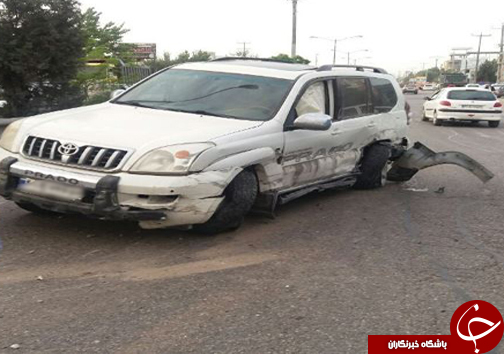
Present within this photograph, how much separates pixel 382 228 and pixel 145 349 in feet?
11.0

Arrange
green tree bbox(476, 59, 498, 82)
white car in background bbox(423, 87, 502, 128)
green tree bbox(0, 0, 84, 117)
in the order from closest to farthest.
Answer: green tree bbox(0, 0, 84, 117) → white car in background bbox(423, 87, 502, 128) → green tree bbox(476, 59, 498, 82)

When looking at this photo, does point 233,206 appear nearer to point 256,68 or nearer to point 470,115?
point 256,68

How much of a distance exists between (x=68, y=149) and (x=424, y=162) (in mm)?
5043

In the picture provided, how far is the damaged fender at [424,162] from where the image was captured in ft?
25.8

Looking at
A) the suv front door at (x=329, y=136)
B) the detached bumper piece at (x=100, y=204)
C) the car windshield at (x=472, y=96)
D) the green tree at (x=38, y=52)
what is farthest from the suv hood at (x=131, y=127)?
the car windshield at (x=472, y=96)

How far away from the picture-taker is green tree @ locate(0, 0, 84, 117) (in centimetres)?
1471

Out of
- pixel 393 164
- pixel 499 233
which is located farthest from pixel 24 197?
pixel 393 164

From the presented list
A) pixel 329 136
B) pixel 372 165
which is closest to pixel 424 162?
pixel 372 165

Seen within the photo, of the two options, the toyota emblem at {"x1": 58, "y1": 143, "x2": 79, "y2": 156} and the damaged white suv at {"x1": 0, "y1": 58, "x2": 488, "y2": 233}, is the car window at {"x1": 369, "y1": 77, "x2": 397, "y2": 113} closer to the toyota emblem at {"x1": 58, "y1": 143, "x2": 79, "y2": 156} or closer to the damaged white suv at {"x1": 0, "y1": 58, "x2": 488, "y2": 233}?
the damaged white suv at {"x1": 0, "y1": 58, "x2": 488, "y2": 233}

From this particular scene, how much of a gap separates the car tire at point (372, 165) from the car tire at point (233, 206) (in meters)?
2.72

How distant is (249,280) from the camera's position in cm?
439

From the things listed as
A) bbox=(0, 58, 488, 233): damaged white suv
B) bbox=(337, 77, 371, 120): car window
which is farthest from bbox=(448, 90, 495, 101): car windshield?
bbox=(337, 77, 371, 120): car window

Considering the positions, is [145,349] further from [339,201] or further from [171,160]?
[339,201]

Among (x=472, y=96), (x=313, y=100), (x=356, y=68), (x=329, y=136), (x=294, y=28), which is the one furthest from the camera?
(x=294, y=28)
